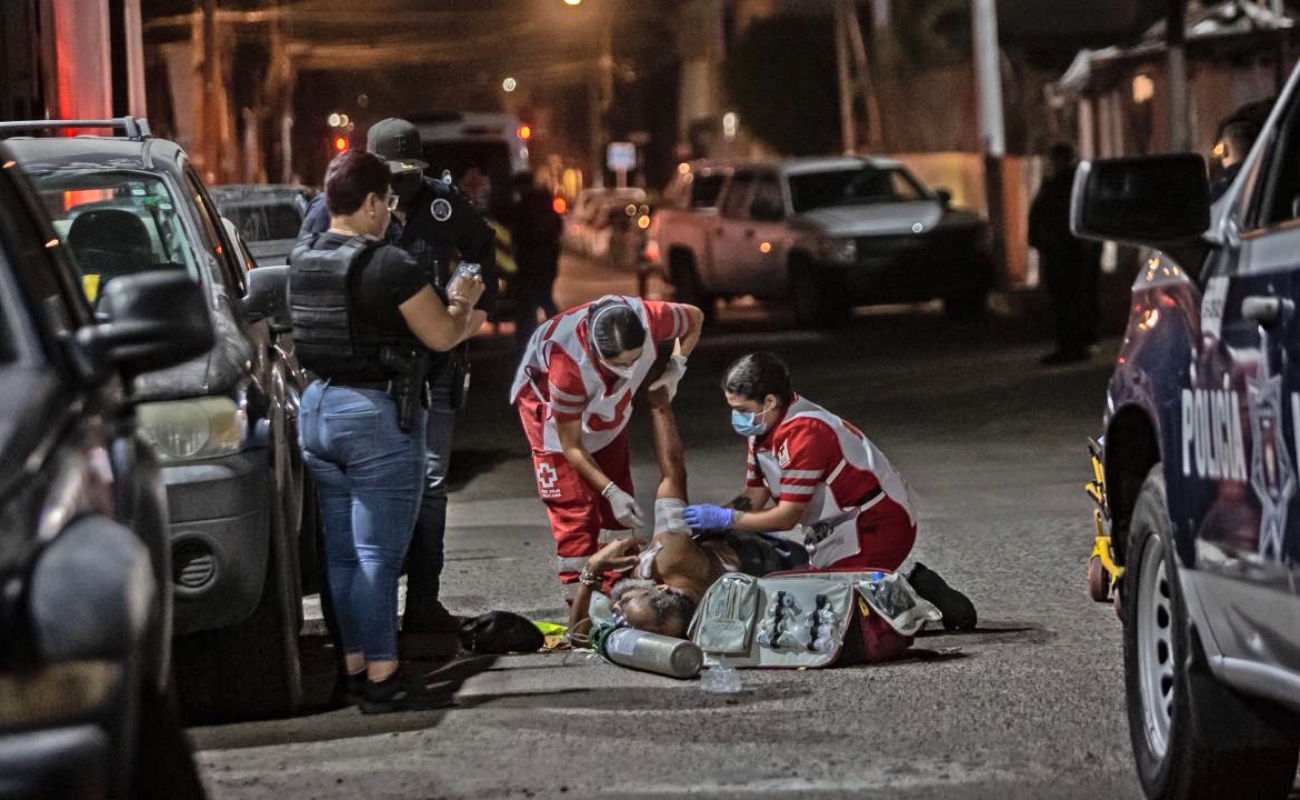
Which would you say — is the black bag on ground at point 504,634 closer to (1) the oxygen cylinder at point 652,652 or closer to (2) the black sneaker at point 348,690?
(1) the oxygen cylinder at point 652,652

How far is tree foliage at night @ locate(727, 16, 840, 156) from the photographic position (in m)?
52.0

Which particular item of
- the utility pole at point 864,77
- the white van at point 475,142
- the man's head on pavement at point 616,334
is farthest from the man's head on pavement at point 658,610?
the utility pole at point 864,77

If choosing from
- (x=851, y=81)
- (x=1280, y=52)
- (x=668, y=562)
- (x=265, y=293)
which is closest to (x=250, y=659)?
(x=265, y=293)

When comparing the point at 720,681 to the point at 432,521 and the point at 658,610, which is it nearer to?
the point at 658,610

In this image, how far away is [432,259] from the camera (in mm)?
9148

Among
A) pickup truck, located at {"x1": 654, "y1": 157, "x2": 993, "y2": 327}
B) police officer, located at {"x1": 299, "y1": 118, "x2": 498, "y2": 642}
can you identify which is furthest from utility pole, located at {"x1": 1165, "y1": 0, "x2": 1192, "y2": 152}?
police officer, located at {"x1": 299, "y1": 118, "x2": 498, "y2": 642}

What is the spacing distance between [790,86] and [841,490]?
45028mm

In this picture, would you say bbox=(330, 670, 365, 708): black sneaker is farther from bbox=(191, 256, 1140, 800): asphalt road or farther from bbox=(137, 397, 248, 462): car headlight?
bbox=(137, 397, 248, 462): car headlight

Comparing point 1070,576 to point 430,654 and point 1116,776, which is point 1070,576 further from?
point 1116,776

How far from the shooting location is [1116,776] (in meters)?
6.21

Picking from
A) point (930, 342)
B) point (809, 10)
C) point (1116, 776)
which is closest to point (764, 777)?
point (1116, 776)

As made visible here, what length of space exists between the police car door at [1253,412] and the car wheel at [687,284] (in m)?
23.0

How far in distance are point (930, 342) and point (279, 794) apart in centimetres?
1753

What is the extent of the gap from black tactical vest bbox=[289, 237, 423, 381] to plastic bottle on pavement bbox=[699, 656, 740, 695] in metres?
1.34
